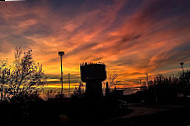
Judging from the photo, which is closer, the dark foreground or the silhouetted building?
the dark foreground

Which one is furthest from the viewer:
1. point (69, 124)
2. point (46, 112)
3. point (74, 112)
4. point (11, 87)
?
point (11, 87)

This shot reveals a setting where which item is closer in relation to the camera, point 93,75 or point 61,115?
point 61,115

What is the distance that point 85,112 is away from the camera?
2134 cm

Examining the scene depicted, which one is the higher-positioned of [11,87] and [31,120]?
[11,87]

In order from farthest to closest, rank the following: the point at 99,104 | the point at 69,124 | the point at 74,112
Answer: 1. the point at 99,104
2. the point at 74,112
3. the point at 69,124

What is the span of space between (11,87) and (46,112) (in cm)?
1642

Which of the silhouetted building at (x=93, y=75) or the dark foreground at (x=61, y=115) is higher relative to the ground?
the silhouetted building at (x=93, y=75)

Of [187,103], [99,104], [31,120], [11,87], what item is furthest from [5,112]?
[187,103]

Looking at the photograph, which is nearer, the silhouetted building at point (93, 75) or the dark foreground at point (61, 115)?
the dark foreground at point (61, 115)

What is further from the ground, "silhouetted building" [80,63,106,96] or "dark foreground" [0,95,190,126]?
"silhouetted building" [80,63,106,96]

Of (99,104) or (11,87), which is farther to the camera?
(11,87)

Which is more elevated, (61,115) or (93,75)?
(93,75)

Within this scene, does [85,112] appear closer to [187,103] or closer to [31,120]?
[31,120]

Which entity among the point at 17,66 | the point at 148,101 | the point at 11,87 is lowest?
the point at 148,101
